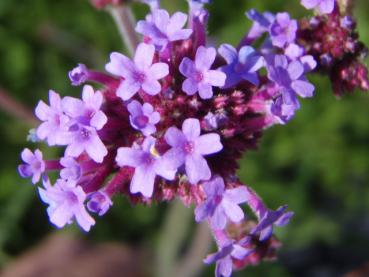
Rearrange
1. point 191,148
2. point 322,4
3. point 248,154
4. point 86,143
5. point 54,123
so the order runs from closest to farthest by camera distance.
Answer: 1. point 191,148
2. point 86,143
3. point 54,123
4. point 322,4
5. point 248,154

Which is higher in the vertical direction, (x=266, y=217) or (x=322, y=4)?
(x=322, y=4)

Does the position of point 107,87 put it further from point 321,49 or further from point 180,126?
point 321,49

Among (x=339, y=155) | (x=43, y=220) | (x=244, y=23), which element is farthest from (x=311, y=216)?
(x=43, y=220)

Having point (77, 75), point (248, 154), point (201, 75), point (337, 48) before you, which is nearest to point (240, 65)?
point (201, 75)

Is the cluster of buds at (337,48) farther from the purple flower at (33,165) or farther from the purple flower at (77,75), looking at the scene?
the purple flower at (33,165)

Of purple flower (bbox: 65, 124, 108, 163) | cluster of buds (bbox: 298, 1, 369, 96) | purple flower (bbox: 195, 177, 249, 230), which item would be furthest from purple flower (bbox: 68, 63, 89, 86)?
cluster of buds (bbox: 298, 1, 369, 96)

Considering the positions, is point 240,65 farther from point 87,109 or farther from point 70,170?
point 70,170
